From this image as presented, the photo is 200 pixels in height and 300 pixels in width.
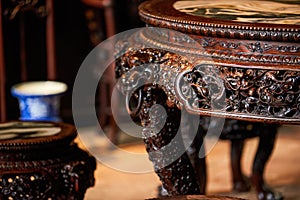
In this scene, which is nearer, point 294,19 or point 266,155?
point 294,19

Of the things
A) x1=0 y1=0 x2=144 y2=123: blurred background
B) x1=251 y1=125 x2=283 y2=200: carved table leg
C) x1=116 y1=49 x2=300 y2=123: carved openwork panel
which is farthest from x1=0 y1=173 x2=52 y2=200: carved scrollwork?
x1=0 y1=0 x2=144 y2=123: blurred background

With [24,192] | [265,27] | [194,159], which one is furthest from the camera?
[194,159]

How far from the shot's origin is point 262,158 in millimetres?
3281

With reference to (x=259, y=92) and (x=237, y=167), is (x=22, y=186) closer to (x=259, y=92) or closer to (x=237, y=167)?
(x=259, y=92)

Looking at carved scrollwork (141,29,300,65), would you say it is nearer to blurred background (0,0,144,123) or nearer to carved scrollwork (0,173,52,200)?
carved scrollwork (0,173,52,200)

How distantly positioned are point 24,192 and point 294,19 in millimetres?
1004

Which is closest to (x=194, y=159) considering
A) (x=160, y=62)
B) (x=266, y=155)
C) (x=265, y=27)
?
(x=266, y=155)

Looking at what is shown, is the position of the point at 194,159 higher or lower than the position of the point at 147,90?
lower

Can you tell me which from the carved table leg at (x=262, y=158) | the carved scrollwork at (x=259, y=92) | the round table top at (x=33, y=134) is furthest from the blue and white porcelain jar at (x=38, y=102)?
the carved scrollwork at (x=259, y=92)

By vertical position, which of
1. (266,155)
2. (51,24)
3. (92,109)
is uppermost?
(51,24)

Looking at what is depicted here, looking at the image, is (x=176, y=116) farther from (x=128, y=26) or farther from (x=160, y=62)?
(x=128, y=26)

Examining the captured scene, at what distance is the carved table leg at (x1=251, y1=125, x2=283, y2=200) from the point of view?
10.7 feet

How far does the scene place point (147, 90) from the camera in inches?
93.4

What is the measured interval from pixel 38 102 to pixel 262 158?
0.90 m
